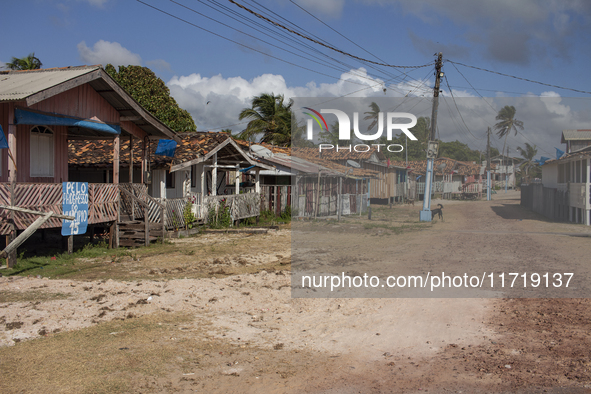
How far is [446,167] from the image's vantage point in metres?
26.5

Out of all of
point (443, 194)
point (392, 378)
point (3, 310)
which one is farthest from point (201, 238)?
point (443, 194)

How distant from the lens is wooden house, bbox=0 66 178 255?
9781mm

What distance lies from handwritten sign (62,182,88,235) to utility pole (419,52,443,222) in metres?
14.3

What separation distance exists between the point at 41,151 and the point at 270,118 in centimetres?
2375

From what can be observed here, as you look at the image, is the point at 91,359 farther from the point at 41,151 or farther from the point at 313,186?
the point at 313,186

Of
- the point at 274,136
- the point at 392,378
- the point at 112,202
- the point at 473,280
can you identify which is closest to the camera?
the point at 392,378

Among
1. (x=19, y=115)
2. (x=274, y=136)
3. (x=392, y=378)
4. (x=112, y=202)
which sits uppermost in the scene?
(x=274, y=136)

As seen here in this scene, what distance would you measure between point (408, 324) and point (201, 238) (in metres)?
10.5

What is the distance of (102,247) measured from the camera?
12812 millimetres

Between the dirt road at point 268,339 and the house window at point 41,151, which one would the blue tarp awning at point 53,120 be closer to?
the house window at point 41,151

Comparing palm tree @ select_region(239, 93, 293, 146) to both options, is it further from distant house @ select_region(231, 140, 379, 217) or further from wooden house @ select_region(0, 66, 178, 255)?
wooden house @ select_region(0, 66, 178, 255)

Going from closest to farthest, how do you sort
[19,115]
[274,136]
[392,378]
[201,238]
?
[392,378] < [19,115] < [201,238] < [274,136]

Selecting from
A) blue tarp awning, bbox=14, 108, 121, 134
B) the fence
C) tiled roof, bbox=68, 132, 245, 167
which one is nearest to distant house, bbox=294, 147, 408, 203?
tiled roof, bbox=68, 132, 245, 167

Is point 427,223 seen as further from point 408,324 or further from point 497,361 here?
point 497,361
